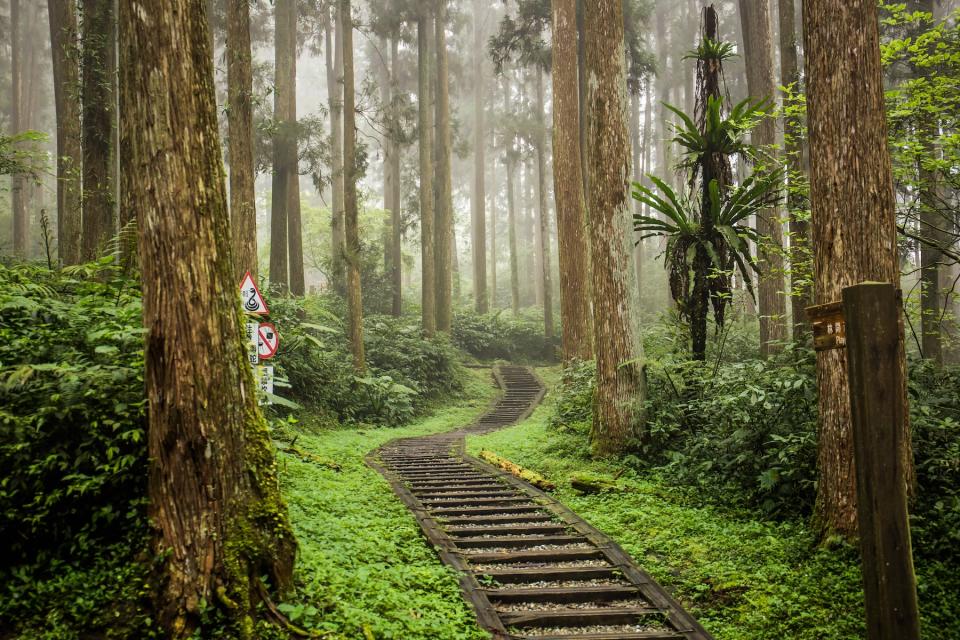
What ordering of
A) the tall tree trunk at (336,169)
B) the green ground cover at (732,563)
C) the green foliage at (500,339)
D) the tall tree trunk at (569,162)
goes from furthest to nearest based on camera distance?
the green foliage at (500,339)
the tall tree trunk at (336,169)
the tall tree trunk at (569,162)
the green ground cover at (732,563)

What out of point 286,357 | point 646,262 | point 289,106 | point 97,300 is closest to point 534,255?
point 646,262

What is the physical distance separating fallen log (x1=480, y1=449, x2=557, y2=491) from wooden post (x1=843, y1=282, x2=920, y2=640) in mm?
5029

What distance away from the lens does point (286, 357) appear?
40.1ft

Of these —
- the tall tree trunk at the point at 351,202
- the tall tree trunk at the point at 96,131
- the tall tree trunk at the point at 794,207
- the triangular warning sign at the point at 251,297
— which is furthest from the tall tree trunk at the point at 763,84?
the tall tree trunk at the point at 96,131

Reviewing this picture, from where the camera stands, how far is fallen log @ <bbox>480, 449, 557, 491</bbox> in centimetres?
776

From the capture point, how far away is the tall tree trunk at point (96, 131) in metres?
9.17

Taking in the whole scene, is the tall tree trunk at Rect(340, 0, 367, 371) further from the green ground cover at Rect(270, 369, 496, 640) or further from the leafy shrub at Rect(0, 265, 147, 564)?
the leafy shrub at Rect(0, 265, 147, 564)

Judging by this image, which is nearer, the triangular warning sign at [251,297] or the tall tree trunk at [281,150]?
the triangular warning sign at [251,297]

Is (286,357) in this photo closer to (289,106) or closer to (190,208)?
(190,208)

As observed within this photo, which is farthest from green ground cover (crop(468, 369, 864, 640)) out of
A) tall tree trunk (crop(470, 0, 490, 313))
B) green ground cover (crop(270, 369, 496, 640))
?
tall tree trunk (crop(470, 0, 490, 313))

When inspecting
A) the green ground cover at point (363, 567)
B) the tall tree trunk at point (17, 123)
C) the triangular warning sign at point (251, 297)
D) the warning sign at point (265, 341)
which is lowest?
the green ground cover at point (363, 567)

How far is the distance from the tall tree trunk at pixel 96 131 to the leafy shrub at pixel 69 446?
5.44 m

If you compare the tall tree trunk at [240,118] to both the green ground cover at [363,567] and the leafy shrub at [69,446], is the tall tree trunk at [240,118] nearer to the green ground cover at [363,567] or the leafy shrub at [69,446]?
the green ground cover at [363,567]

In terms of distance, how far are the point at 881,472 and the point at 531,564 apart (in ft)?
10.6
